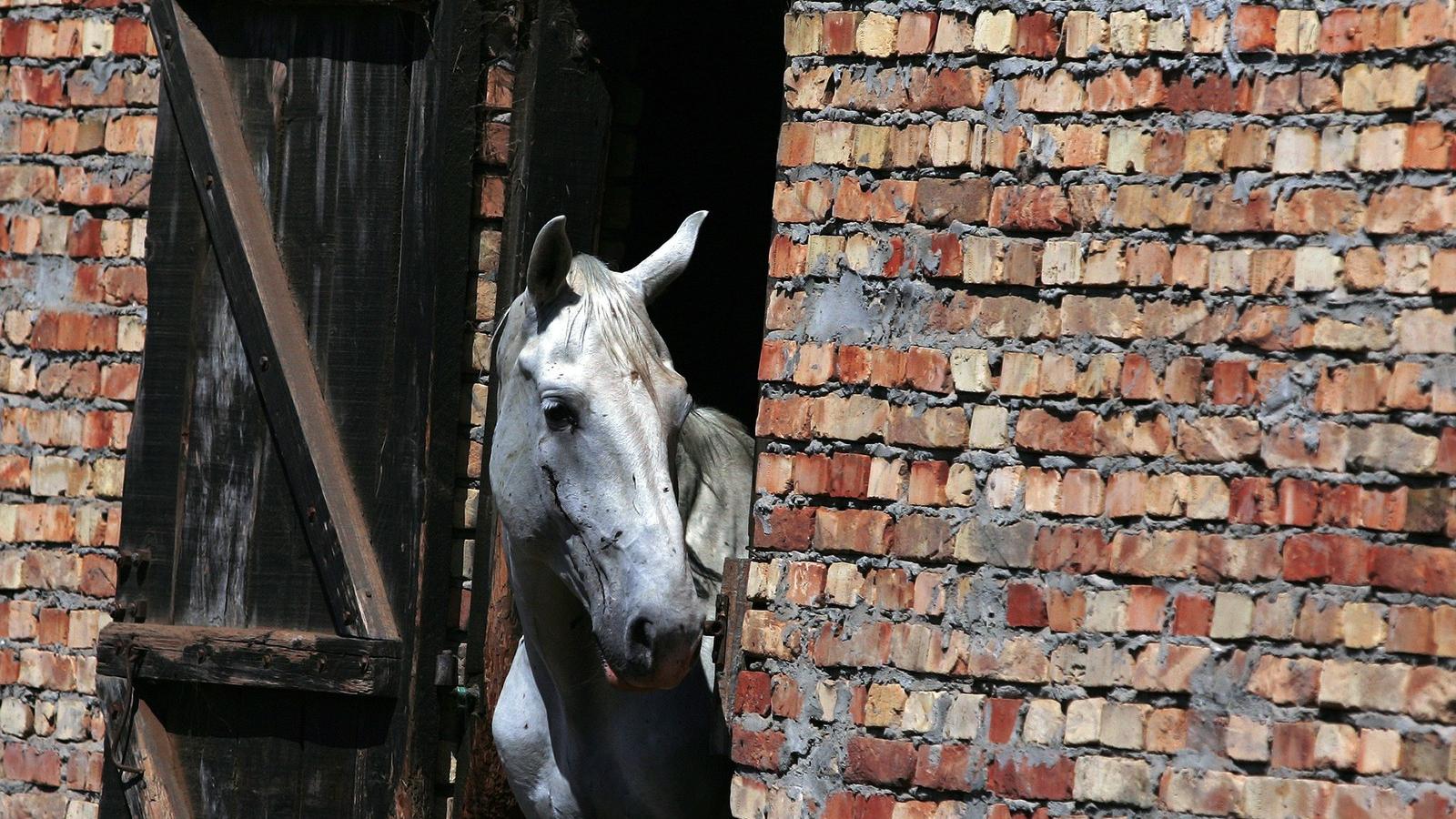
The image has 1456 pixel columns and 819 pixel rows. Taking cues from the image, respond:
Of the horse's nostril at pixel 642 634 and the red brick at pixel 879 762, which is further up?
the horse's nostril at pixel 642 634

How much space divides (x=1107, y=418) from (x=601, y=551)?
110 cm

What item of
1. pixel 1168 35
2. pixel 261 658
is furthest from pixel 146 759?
pixel 1168 35

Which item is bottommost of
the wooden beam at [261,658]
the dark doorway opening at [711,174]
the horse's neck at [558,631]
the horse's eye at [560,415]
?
the wooden beam at [261,658]

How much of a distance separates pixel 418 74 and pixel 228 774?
199 cm

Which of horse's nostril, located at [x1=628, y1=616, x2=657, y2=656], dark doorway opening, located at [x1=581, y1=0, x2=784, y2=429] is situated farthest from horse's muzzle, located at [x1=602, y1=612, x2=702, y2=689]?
dark doorway opening, located at [x1=581, y1=0, x2=784, y2=429]

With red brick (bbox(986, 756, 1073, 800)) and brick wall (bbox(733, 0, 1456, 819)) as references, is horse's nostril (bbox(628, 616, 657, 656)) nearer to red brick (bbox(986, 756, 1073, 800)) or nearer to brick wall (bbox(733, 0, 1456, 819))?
brick wall (bbox(733, 0, 1456, 819))

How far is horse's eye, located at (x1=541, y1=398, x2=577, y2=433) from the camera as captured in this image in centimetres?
391

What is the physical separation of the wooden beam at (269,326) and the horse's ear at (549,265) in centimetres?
115

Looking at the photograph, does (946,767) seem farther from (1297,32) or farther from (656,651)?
(1297,32)

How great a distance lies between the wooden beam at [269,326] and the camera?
4.91 metres

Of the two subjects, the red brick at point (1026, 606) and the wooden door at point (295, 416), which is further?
the wooden door at point (295, 416)

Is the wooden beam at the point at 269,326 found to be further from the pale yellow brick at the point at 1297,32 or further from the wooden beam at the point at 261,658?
the pale yellow brick at the point at 1297,32

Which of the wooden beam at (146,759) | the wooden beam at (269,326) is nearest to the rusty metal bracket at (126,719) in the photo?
the wooden beam at (146,759)

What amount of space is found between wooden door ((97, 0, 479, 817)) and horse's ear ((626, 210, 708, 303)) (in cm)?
87
